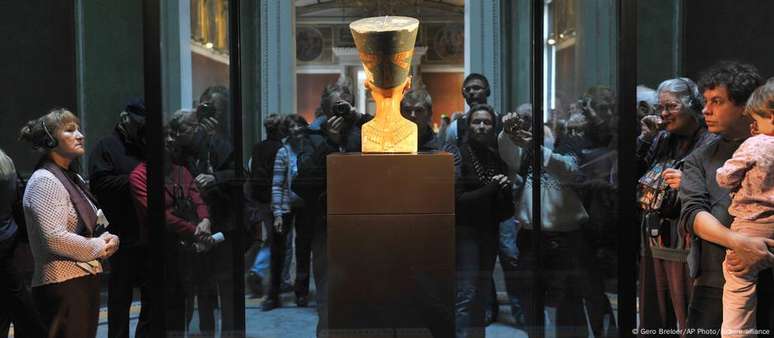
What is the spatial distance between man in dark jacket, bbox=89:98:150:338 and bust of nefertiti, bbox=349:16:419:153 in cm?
121

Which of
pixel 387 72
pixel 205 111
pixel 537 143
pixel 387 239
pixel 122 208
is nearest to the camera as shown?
pixel 387 239

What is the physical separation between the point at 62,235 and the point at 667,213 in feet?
7.62

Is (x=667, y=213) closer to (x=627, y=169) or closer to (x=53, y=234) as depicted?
(x=627, y=169)

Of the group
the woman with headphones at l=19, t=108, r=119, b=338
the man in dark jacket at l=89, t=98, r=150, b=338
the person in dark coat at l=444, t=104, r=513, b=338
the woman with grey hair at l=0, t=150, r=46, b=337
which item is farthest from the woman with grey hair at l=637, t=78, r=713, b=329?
the woman with grey hair at l=0, t=150, r=46, b=337

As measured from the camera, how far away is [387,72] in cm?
349

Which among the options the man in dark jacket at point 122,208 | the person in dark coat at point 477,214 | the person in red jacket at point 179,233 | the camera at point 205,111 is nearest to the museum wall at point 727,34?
the person in dark coat at point 477,214

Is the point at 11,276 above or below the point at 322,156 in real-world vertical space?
below

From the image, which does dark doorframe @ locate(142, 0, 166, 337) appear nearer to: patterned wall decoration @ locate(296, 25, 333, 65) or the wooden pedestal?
the wooden pedestal

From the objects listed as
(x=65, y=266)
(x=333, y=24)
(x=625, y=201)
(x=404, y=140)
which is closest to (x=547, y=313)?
(x=625, y=201)

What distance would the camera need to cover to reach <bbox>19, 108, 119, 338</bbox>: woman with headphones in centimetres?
309

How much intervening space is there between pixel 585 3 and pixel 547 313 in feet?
4.97

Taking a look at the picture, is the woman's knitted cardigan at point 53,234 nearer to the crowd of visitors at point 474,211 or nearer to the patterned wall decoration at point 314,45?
the crowd of visitors at point 474,211

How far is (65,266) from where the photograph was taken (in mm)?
3150

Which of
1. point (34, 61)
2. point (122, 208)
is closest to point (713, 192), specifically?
point (122, 208)
